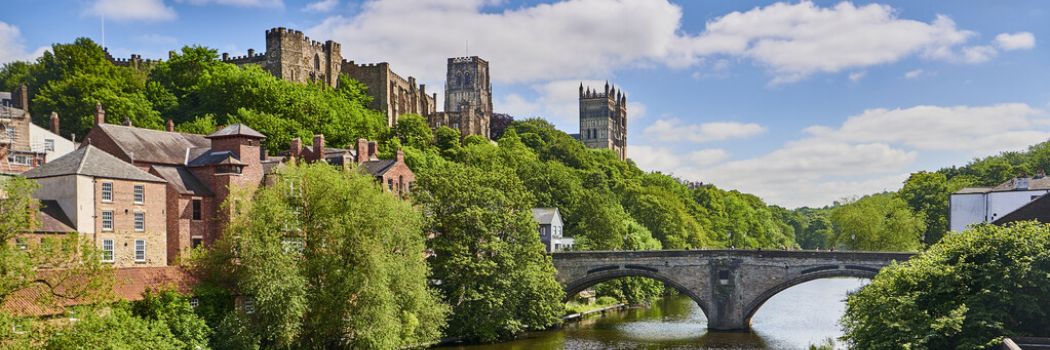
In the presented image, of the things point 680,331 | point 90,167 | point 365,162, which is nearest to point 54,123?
point 365,162

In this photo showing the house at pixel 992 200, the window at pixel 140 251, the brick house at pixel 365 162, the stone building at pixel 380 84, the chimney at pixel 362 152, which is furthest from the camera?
the stone building at pixel 380 84

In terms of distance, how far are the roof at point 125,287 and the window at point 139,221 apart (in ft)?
11.3

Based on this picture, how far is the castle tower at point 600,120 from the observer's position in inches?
7229

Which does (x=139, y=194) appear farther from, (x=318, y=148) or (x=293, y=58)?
(x=293, y=58)

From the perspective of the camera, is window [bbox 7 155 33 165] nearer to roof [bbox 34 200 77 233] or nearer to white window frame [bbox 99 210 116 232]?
white window frame [bbox 99 210 116 232]

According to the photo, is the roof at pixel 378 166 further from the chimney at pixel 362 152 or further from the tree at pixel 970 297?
the tree at pixel 970 297

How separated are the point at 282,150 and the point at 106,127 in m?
23.7

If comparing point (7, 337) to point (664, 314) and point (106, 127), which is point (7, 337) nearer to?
point (106, 127)

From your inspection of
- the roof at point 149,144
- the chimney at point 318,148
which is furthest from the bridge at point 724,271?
the roof at point 149,144

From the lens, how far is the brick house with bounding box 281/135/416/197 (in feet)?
165

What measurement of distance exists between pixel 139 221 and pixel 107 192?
77.7 inches

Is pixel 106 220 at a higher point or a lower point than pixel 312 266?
higher

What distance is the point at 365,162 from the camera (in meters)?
55.0

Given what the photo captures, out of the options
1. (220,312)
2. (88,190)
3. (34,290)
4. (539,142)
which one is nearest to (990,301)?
(220,312)
